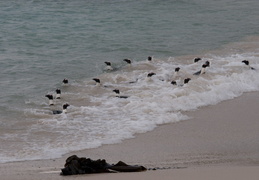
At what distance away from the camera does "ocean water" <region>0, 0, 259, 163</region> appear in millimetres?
9484

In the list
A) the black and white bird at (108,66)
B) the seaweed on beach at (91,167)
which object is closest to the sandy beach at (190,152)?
the seaweed on beach at (91,167)

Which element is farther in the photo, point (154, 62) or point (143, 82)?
point (154, 62)

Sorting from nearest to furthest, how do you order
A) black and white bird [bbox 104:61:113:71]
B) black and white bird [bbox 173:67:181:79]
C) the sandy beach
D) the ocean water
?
the sandy beach, the ocean water, black and white bird [bbox 173:67:181:79], black and white bird [bbox 104:61:113:71]

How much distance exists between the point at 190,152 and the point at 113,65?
7116 millimetres

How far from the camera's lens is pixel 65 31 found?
1942cm

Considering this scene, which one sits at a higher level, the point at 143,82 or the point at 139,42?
the point at 139,42

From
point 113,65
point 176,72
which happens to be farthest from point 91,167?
point 113,65

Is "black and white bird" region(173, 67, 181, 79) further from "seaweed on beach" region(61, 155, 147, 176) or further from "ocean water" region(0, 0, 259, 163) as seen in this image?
"seaweed on beach" region(61, 155, 147, 176)

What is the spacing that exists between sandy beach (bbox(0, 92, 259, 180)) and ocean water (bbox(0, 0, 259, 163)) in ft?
1.24

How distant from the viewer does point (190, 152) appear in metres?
8.02

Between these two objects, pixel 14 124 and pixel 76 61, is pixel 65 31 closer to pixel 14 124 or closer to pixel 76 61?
pixel 76 61

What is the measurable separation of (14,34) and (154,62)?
588 centimetres

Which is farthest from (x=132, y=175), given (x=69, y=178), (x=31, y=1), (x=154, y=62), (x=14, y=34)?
(x=31, y=1)

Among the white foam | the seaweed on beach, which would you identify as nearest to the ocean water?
the white foam
